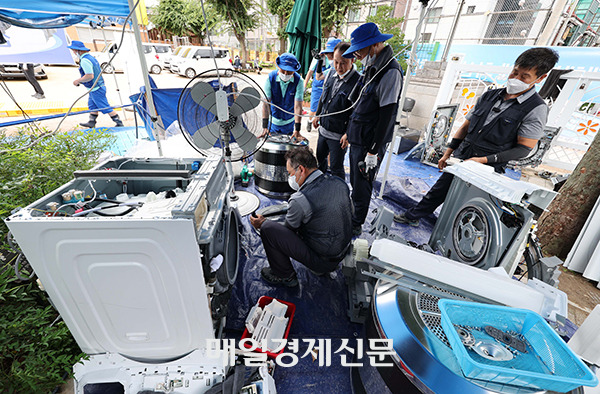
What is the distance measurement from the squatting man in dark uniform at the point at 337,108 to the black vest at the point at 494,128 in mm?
1173

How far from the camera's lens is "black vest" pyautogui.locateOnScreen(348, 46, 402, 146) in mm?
2285

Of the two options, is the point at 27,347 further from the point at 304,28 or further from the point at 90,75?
the point at 90,75

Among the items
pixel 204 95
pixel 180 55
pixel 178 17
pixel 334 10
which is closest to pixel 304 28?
pixel 204 95

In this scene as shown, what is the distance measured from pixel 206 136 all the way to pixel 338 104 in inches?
56.4

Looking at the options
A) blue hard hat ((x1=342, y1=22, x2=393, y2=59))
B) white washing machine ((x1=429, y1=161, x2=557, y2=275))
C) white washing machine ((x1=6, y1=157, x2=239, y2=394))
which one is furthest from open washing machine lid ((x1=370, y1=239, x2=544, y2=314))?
blue hard hat ((x1=342, y1=22, x2=393, y2=59))

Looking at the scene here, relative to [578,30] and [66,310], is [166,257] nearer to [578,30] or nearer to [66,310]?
[66,310]

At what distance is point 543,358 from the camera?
97 centimetres

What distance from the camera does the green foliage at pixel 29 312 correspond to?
3.66ft

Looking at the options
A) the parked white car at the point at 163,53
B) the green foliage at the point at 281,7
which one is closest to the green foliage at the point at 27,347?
the green foliage at the point at 281,7

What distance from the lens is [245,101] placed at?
227 centimetres

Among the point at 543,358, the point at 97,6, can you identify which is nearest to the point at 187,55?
the point at 97,6

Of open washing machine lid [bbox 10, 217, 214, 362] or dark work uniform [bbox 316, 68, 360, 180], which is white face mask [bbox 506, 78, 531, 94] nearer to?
dark work uniform [bbox 316, 68, 360, 180]

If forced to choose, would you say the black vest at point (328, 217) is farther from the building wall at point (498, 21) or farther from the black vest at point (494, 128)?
the building wall at point (498, 21)

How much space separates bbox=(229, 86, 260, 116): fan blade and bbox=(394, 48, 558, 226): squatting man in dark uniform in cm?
197
